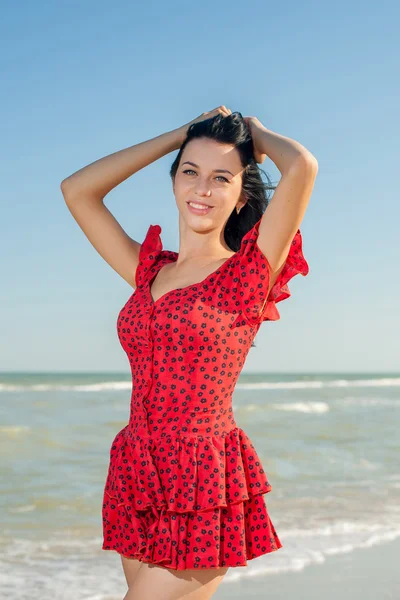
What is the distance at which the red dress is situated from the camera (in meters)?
2.41

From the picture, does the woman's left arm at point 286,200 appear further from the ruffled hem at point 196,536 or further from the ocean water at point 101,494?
the ocean water at point 101,494

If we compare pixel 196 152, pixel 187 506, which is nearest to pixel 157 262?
pixel 196 152

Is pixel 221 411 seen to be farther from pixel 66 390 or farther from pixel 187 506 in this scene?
pixel 66 390

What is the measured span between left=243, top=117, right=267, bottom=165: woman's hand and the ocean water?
2498 mm

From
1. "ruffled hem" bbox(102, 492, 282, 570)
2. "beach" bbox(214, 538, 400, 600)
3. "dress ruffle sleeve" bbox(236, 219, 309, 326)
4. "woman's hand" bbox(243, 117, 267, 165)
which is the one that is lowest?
"beach" bbox(214, 538, 400, 600)

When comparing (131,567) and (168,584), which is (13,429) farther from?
(168,584)

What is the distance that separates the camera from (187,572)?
238 cm

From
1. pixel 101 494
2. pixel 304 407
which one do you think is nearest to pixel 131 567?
pixel 101 494

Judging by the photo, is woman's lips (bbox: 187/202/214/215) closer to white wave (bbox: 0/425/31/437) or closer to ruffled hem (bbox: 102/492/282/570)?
ruffled hem (bbox: 102/492/282/570)

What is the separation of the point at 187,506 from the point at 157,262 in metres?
0.91

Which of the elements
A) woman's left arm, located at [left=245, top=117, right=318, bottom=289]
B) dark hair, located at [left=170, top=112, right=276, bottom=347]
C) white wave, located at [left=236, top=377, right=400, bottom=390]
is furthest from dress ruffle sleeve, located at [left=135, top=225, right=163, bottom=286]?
white wave, located at [left=236, top=377, right=400, bottom=390]

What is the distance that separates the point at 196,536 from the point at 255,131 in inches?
51.4

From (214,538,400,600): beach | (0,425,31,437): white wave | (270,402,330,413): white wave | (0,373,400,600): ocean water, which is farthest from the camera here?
(270,402,330,413): white wave

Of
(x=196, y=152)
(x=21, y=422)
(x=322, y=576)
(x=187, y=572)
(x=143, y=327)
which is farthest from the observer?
(x=21, y=422)
